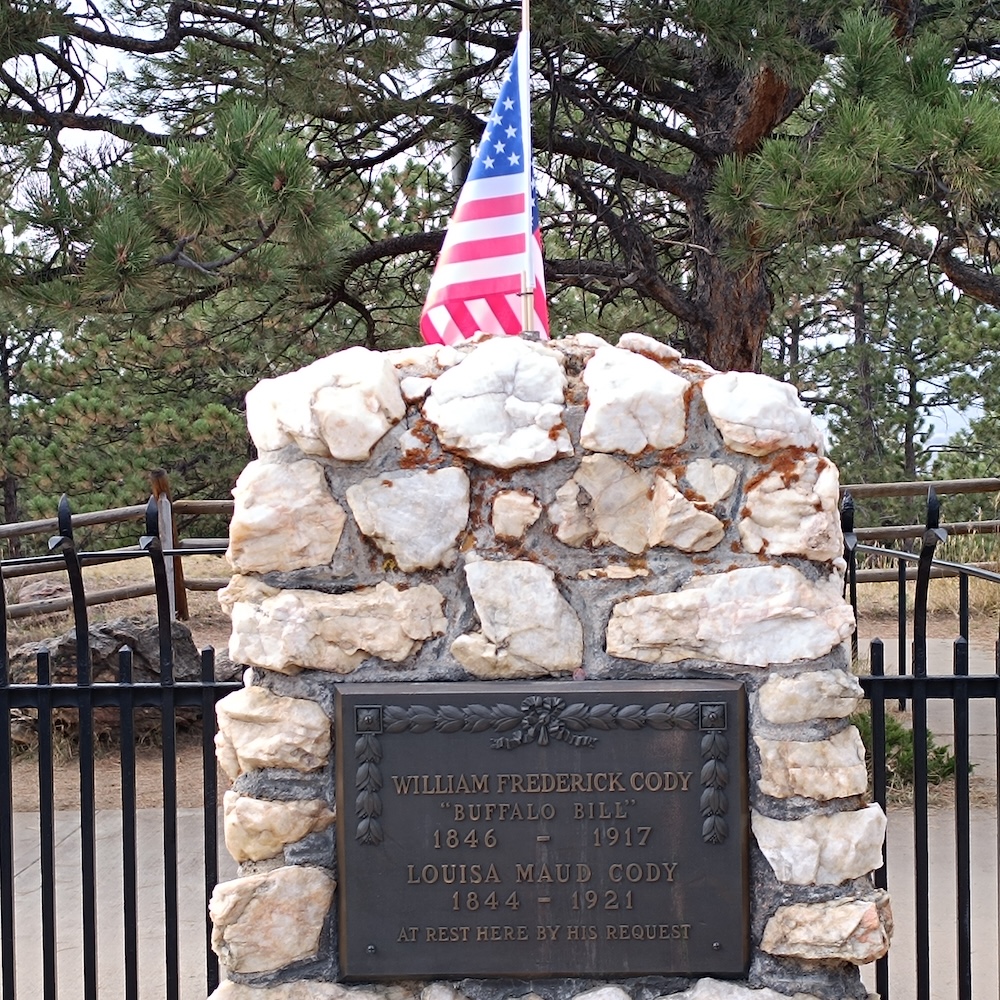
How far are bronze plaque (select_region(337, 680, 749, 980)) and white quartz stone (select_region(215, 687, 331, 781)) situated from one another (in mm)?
58

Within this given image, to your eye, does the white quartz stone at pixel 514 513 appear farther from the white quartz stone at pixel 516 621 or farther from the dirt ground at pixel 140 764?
the dirt ground at pixel 140 764

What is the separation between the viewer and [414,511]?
2318 mm

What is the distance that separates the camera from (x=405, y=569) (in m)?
2.34

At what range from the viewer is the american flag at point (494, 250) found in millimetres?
3031

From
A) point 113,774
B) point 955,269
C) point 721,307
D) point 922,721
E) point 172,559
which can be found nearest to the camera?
point 922,721

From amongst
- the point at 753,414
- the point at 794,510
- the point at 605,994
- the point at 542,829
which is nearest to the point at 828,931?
the point at 605,994

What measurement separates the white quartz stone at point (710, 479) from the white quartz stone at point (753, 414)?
0.05 m

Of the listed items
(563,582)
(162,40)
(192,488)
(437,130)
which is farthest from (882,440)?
(563,582)

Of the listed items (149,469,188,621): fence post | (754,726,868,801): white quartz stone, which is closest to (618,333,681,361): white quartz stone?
(754,726,868,801): white quartz stone

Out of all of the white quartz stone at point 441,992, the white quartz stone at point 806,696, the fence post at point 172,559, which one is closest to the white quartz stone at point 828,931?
the white quartz stone at point 806,696

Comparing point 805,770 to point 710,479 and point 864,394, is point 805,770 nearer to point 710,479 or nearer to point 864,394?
point 710,479

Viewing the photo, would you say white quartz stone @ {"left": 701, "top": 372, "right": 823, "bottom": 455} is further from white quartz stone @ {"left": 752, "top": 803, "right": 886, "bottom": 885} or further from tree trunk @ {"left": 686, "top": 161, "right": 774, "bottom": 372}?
tree trunk @ {"left": 686, "top": 161, "right": 774, "bottom": 372}

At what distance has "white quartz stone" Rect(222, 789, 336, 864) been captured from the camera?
232 cm

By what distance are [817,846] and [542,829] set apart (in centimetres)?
56
